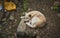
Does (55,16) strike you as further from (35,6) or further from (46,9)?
(35,6)

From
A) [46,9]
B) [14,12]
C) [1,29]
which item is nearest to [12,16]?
[14,12]

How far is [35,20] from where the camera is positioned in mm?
4680

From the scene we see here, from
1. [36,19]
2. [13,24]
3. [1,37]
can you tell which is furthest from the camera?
[13,24]

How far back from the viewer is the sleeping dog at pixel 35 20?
4.65m

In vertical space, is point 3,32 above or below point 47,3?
below

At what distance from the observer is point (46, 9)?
5.58 m

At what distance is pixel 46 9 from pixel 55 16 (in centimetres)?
40

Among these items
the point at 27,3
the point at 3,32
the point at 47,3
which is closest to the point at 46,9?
the point at 47,3

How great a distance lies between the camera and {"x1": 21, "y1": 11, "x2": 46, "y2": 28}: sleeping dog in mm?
4645

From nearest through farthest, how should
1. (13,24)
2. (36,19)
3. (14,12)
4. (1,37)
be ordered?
(36,19) → (1,37) → (13,24) → (14,12)

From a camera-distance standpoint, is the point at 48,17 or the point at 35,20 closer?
the point at 35,20

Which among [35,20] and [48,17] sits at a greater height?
[35,20]

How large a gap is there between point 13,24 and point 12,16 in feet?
1.09

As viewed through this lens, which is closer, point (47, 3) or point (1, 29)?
point (1, 29)
